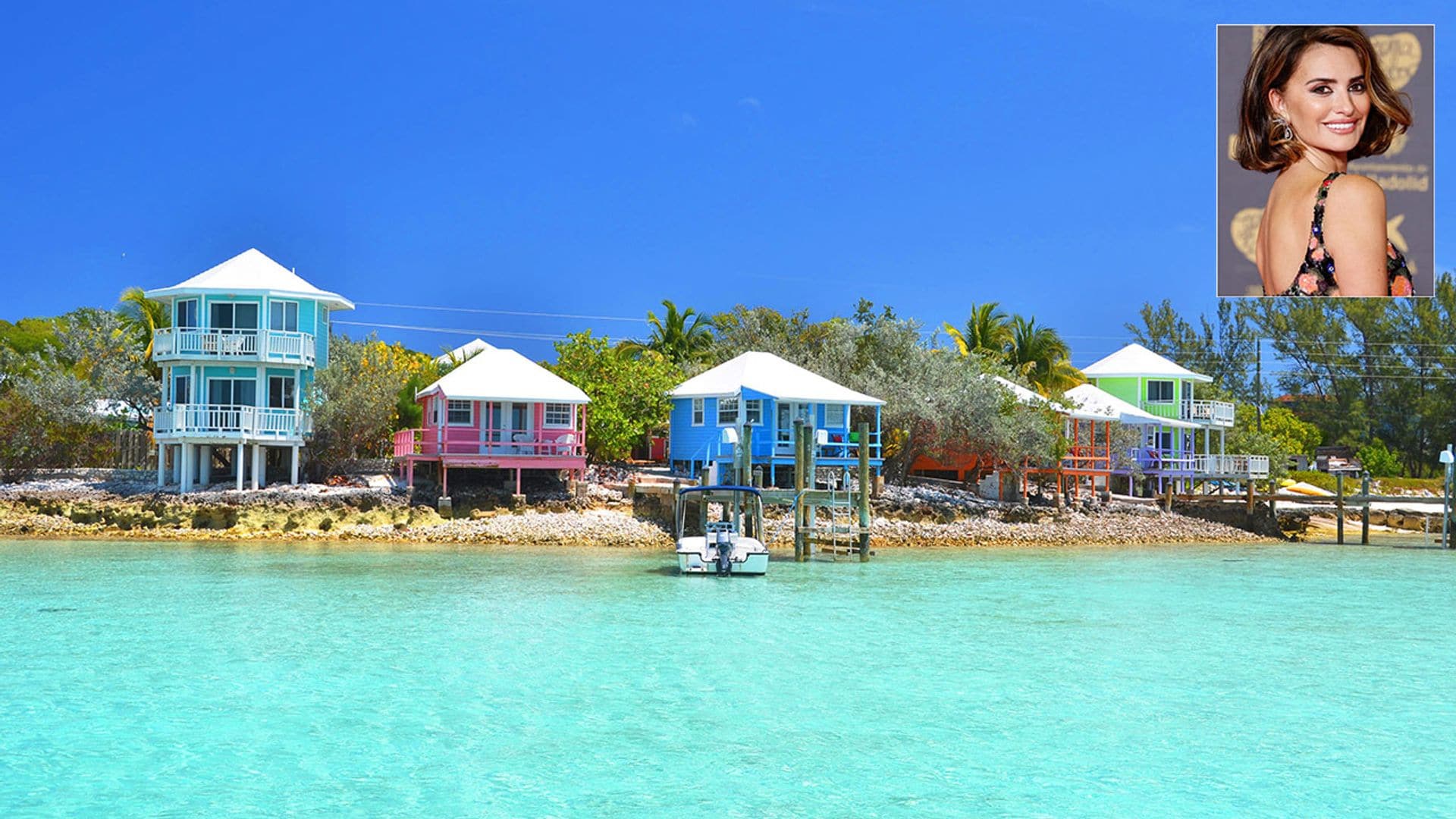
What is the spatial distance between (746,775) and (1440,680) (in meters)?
11.0

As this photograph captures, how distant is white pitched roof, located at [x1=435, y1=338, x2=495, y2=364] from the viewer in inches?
2110

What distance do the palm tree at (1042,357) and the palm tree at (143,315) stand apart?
109 feet

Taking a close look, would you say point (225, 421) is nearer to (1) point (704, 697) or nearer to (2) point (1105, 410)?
(1) point (704, 697)

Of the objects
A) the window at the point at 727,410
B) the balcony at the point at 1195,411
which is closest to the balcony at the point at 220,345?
the window at the point at 727,410

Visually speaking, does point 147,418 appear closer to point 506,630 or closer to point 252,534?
point 252,534

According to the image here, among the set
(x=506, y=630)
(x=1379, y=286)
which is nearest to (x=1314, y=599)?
(x=1379, y=286)

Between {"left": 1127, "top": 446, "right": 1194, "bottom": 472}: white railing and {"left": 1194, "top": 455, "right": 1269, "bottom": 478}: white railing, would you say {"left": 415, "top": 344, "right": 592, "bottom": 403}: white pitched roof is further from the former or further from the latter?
{"left": 1194, "top": 455, "right": 1269, "bottom": 478}: white railing

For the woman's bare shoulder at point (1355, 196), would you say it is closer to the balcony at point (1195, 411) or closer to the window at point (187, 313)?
the window at point (187, 313)

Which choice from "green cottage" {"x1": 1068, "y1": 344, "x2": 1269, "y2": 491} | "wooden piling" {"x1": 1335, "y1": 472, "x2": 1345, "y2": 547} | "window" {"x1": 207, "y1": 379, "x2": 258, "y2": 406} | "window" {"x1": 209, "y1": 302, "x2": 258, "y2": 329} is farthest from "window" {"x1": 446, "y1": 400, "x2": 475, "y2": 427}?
"wooden piling" {"x1": 1335, "y1": 472, "x2": 1345, "y2": 547}

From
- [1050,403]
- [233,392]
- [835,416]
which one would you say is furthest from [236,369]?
[1050,403]

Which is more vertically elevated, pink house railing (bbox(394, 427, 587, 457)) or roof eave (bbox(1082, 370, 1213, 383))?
roof eave (bbox(1082, 370, 1213, 383))

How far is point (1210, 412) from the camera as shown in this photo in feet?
186

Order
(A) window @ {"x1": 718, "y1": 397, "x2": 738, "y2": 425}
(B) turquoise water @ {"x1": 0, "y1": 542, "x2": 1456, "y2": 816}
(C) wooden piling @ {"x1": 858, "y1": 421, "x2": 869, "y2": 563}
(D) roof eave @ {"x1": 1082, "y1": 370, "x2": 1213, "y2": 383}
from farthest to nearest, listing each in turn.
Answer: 1. (D) roof eave @ {"x1": 1082, "y1": 370, "x2": 1213, "y2": 383}
2. (A) window @ {"x1": 718, "y1": 397, "x2": 738, "y2": 425}
3. (C) wooden piling @ {"x1": 858, "y1": 421, "x2": 869, "y2": 563}
4. (B) turquoise water @ {"x1": 0, "y1": 542, "x2": 1456, "y2": 816}

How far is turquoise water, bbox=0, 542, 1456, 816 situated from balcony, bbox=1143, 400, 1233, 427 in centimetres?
2830
